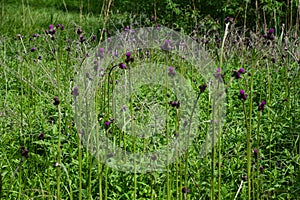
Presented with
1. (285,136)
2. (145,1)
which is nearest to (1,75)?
(285,136)

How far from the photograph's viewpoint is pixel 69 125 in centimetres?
255

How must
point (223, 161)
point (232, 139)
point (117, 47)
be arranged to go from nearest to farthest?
point (223, 161) → point (232, 139) → point (117, 47)

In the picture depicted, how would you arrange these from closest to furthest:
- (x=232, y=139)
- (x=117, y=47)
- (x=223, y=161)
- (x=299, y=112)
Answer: (x=223, y=161) < (x=232, y=139) < (x=299, y=112) < (x=117, y=47)

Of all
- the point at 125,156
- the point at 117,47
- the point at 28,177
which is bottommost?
the point at 28,177

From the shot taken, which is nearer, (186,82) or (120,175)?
(120,175)

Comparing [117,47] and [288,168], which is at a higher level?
[117,47]

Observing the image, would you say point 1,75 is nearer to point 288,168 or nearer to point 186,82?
point 186,82

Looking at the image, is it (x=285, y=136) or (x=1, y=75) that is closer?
(x=285, y=136)

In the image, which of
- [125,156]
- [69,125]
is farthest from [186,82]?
[125,156]

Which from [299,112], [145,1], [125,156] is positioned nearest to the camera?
[125,156]

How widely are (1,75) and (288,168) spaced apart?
9.13 feet

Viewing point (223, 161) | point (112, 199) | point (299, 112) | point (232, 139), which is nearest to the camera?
point (112, 199)

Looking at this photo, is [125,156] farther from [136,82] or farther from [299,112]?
[136,82]

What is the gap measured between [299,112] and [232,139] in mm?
562
